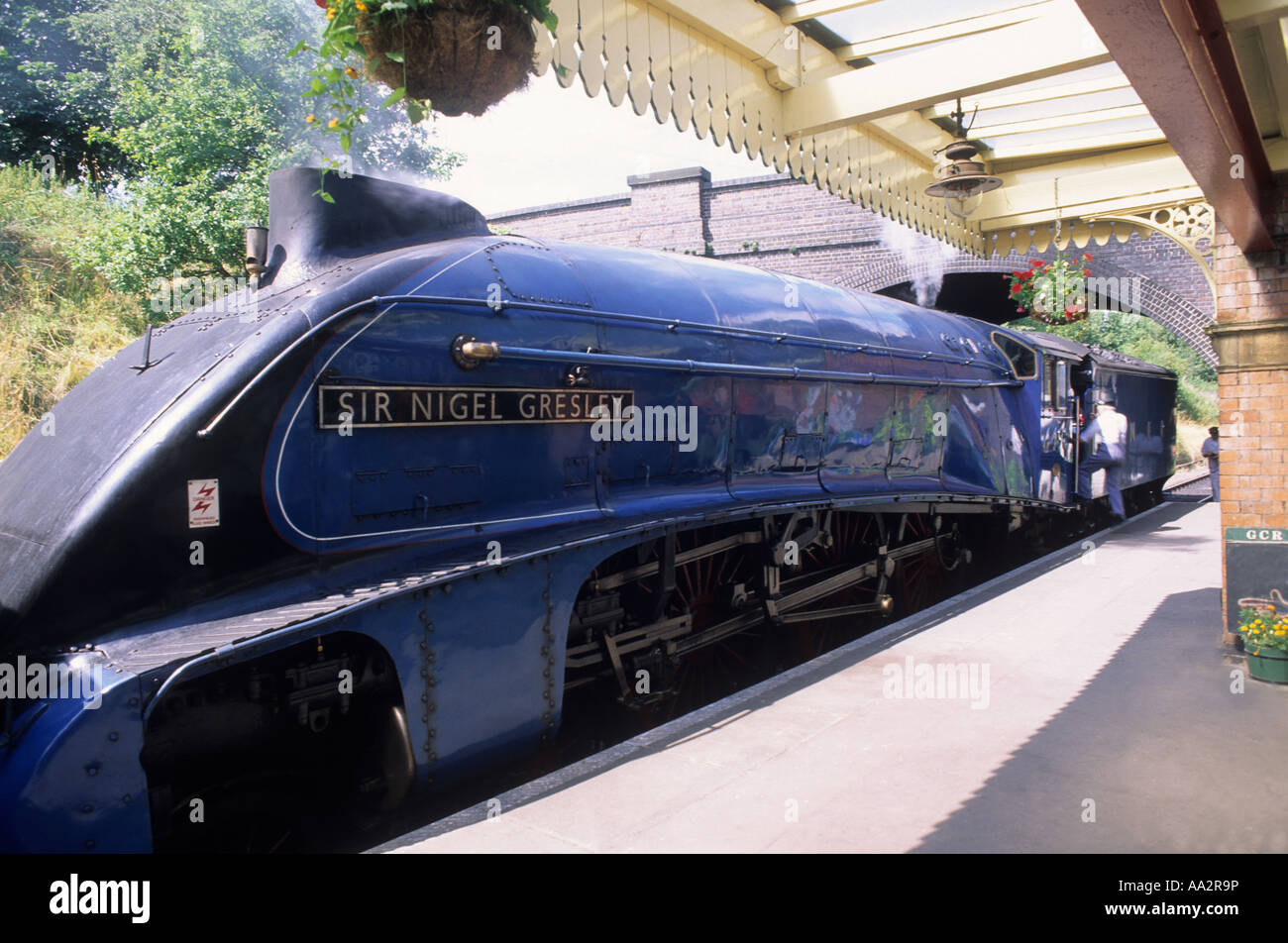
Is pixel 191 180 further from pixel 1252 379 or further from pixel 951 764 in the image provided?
pixel 1252 379

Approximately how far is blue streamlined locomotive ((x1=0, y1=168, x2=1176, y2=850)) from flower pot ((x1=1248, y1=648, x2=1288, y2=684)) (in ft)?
8.34

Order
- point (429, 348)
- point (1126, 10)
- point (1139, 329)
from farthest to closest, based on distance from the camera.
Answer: point (1139, 329), point (429, 348), point (1126, 10)

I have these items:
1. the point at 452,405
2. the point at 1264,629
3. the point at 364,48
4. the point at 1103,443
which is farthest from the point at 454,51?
the point at 1103,443

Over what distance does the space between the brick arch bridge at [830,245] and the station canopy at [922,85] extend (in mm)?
8421

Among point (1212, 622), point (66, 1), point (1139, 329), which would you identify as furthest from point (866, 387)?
point (1139, 329)

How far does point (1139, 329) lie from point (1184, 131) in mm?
49447

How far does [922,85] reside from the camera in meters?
4.48

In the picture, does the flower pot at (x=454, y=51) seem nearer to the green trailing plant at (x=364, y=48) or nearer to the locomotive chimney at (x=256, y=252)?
the green trailing plant at (x=364, y=48)

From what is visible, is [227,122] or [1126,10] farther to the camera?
[227,122]

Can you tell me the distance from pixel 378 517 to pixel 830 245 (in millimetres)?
14954

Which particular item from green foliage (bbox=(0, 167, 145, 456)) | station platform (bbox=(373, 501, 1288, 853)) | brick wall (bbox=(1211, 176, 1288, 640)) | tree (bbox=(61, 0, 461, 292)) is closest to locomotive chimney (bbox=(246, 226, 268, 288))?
station platform (bbox=(373, 501, 1288, 853))

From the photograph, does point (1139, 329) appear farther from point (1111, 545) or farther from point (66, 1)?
point (66, 1)

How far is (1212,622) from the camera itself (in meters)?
6.53
